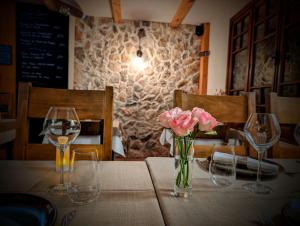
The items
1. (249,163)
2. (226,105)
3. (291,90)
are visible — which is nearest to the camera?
(249,163)

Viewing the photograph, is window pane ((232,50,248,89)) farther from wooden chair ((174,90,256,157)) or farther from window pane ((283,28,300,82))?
wooden chair ((174,90,256,157))

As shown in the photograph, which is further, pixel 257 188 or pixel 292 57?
pixel 292 57

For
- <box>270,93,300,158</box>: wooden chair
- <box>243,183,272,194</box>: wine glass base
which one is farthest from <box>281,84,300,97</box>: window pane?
<box>243,183,272,194</box>: wine glass base

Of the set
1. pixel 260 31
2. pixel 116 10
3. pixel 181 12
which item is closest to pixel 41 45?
pixel 116 10

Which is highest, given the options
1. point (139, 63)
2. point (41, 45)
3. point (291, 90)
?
point (41, 45)

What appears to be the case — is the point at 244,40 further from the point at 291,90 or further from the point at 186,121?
the point at 186,121

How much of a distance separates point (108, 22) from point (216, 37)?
1962 mm

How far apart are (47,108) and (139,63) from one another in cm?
310

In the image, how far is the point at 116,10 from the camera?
3285mm

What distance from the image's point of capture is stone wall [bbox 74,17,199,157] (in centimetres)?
381

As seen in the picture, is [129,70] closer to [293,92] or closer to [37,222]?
[293,92]

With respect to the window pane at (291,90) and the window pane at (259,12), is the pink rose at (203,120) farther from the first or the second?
the window pane at (259,12)

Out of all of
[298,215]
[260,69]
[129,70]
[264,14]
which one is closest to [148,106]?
[129,70]

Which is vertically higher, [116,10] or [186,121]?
[116,10]
